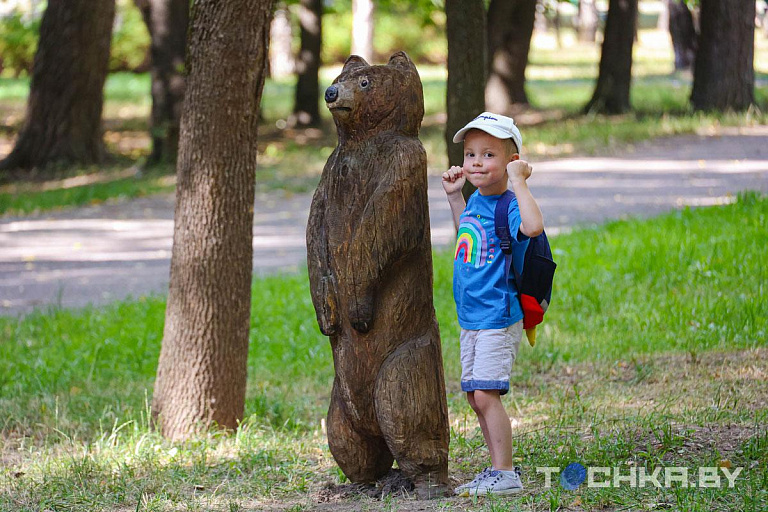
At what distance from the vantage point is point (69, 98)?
17078mm

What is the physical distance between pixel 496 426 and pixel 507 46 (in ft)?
55.7

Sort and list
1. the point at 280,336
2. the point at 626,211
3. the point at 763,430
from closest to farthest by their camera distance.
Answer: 1. the point at 763,430
2. the point at 280,336
3. the point at 626,211

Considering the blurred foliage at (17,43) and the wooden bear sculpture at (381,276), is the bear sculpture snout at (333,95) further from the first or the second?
the blurred foliage at (17,43)

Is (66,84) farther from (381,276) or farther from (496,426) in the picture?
(496,426)

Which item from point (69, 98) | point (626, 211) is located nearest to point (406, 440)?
point (626, 211)

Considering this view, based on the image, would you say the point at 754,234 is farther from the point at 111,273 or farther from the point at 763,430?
the point at 111,273

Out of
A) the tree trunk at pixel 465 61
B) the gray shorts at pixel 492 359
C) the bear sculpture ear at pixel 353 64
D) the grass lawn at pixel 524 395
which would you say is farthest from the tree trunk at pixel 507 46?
the gray shorts at pixel 492 359

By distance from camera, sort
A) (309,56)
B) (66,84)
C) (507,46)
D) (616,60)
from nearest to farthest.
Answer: (66,84) → (616,60) → (507,46) → (309,56)

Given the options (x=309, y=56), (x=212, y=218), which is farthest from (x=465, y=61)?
(x=309, y=56)

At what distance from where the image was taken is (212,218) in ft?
18.1

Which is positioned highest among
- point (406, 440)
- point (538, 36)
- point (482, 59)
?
point (538, 36)

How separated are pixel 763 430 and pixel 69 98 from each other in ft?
50.0

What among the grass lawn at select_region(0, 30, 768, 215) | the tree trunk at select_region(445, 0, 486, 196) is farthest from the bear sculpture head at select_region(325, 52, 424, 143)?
the grass lawn at select_region(0, 30, 768, 215)

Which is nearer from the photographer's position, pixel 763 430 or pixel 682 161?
pixel 763 430
